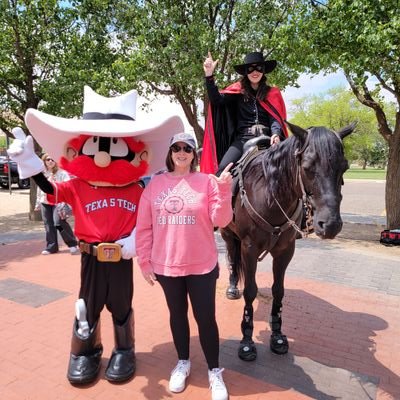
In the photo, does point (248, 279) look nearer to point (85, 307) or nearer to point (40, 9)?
point (85, 307)

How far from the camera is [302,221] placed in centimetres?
325

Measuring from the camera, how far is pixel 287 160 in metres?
2.84

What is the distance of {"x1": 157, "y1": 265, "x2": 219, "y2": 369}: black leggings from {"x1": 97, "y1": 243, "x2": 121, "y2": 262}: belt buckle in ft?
1.30

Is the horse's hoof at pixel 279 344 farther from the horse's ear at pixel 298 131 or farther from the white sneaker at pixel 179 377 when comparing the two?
the horse's ear at pixel 298 131

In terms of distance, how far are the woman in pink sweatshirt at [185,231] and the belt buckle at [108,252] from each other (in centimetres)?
24

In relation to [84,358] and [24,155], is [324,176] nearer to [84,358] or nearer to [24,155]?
[24,155]

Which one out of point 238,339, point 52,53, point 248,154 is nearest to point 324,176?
point 248,154

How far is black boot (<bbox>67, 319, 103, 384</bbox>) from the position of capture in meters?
2.77

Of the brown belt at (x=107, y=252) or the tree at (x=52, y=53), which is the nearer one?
the brown belt at (x=107, y=252)

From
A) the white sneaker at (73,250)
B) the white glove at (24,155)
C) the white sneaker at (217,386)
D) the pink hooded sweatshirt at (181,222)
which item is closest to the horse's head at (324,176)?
the pink hooded sweatshirt at (181,222)

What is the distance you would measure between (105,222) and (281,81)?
6948 millimetres

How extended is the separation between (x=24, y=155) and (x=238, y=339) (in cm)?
260

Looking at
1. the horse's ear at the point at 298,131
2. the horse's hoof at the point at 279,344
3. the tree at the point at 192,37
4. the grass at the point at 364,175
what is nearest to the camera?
the horse's ear at the point at 298,131

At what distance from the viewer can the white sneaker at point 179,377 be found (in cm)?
269
